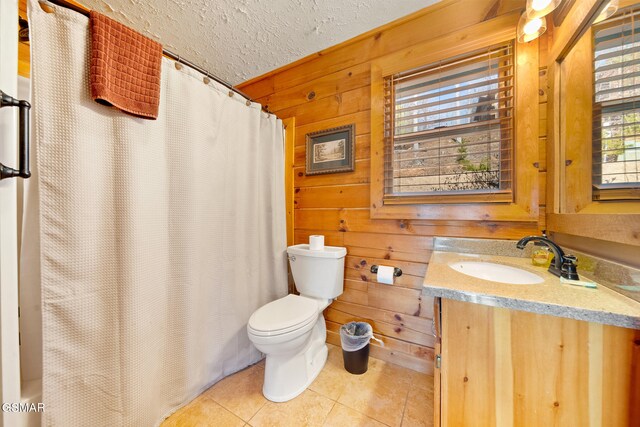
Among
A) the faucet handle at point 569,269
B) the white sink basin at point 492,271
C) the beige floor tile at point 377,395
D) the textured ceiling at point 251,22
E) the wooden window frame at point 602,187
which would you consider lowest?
the beige floor tile at point 377,395

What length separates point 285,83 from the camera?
75.3 inches

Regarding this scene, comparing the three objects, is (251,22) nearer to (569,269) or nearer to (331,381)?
(569,269)

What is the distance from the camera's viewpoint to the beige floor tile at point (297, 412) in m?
1.09

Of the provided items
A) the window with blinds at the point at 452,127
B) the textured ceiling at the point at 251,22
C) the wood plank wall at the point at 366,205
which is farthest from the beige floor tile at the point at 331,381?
the textured ceiling at the point at 251,22

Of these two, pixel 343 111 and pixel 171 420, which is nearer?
pixel 171 420

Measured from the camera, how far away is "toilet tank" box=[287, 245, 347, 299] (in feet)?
4.88

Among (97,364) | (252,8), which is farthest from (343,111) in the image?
(97,364)

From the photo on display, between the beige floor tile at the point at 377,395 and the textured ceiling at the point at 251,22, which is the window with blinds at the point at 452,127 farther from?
the beige floor tile at the point at 377,395

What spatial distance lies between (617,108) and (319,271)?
145 cm

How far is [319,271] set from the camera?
1.50 m

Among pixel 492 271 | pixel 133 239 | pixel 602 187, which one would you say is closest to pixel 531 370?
pixel 492 271

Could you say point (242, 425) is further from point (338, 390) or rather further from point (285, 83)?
point (285, 83)

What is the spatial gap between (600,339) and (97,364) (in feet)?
5.34

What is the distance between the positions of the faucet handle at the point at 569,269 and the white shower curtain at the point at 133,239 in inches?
60.1
